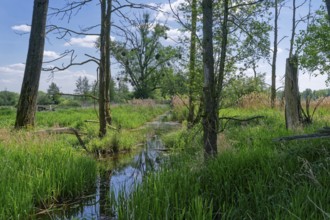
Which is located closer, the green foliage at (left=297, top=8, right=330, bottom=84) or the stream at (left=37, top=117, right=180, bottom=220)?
the stream at (left=37, top=117, right=180, bottom=220)

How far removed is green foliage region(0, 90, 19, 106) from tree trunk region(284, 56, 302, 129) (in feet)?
222

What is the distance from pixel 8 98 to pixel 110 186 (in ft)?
242

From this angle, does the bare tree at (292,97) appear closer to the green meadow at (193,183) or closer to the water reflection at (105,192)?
the green meadow at (193,183)

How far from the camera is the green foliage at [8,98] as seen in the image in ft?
222

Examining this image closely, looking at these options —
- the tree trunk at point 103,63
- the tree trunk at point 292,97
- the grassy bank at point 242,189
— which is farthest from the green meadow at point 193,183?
the tree trunk at point 103,63

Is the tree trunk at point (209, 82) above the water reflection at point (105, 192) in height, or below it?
above

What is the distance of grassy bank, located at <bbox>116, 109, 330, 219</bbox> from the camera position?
3141 millimetres

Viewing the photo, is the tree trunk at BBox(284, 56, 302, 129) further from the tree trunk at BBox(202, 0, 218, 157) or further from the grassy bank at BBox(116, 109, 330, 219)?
the tree trunk at BBox(202, 0, 218, 157)

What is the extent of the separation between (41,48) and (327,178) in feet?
23.4

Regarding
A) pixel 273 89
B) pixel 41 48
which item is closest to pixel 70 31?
pixel 41 48

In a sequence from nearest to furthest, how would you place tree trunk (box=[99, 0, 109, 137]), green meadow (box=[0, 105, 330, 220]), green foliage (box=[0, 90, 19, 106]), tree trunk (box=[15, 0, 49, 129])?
green meadow (box=[0, 105, 330, 220]) < tree trunk (box=[15, 0, 49, 129]) < tree trunk (box=[99, 0, 109, 137]) < green foliage (box=[0, 90, 19, 106])

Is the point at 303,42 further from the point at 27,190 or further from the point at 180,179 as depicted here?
the point at 27,190

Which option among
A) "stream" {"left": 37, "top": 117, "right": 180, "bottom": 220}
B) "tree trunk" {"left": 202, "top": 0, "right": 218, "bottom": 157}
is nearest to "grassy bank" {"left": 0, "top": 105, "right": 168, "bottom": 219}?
"stream" {"left": 37, "top": 117, "right": 180, "bottom": 220}

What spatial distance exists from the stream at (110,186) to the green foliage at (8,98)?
218 feet
